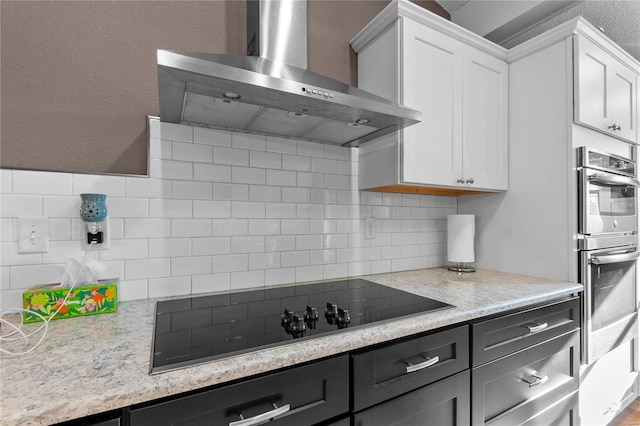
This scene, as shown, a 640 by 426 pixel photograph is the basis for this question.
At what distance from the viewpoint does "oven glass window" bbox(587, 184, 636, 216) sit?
1719 millimetres

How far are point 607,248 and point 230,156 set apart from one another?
2142 mm

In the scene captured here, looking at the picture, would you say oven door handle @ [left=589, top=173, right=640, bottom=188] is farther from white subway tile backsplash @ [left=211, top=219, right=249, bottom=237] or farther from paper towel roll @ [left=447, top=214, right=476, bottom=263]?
white subway tile backsplash @ [left=211, top=219, right=249, bottom=237]

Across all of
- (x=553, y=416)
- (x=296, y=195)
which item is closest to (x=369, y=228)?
(x=296, y=195)

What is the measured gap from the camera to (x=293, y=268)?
64.2 inches

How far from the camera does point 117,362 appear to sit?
0.76 meters

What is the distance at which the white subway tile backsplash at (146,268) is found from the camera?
1273 mm

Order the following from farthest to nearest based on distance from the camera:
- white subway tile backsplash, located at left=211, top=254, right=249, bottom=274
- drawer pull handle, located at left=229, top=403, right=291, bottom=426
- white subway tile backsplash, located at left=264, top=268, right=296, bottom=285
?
white subway tile backsplash, located at left=264, top=268, right=296, bottom=285, white subway tile backsplash, located at left=211, top=254, right=249, bottom=274, drawer pull handle, located at left=229, top=403, right=291, bottom=426

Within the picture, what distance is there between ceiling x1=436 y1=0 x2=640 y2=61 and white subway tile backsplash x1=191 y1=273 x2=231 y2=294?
2.30 meters

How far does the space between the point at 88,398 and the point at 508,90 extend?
242 cm

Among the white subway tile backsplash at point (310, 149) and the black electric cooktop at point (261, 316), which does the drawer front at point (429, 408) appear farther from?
the white subway tile backsplash at point (310, 149)

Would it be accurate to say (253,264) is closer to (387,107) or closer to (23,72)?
(387,107)

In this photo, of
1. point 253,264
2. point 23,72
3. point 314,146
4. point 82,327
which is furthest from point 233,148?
point 82,327

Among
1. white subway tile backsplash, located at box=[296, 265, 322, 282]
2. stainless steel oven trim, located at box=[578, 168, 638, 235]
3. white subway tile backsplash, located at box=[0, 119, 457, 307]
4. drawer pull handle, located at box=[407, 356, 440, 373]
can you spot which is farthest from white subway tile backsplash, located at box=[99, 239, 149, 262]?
stainless steel oven trim, located at box=[578, 168, 638, 235]

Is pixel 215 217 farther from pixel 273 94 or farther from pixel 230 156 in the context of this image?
pixel 273 94
